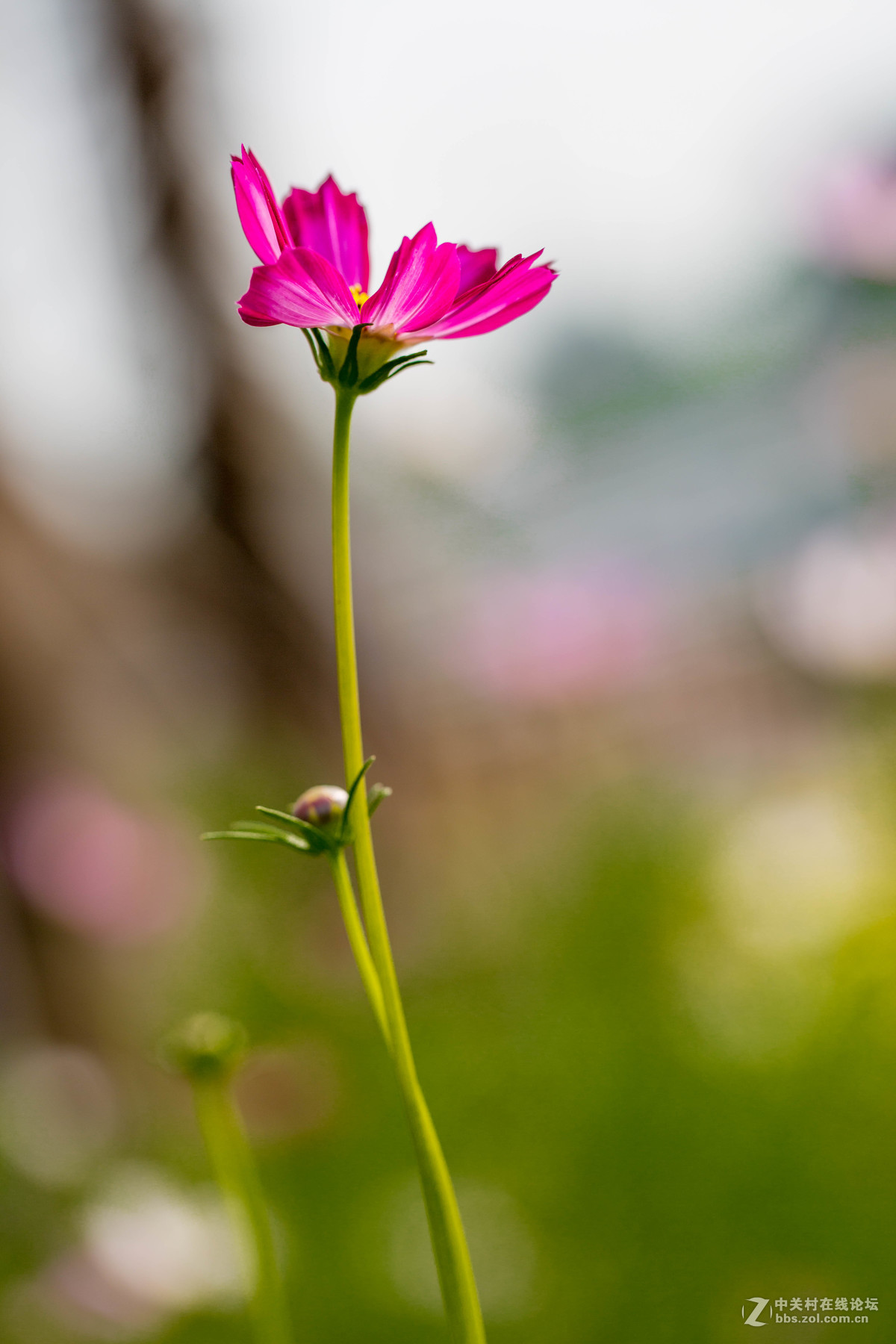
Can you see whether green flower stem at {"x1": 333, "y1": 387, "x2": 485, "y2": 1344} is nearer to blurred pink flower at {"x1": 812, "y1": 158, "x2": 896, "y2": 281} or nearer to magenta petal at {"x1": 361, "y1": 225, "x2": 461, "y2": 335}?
magenta petal at {"x1": 361, "y1": 225, "x2": 461, "y2": 335}

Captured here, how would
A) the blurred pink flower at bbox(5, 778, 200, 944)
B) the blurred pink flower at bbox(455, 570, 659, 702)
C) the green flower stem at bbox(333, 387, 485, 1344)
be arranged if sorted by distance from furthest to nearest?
the blurred pink flower at bbox(455, 570, 659, 702) < the blurred pink flower at bbox(5, 778, 200, 944) < the green flower stem at bbox(333, 387, 485, 1344)

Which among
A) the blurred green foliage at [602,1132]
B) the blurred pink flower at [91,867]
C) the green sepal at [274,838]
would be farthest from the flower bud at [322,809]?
the blurred pink flower at [91,867]

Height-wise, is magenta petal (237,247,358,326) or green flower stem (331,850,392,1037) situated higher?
magenta petal (237,247,358,326)

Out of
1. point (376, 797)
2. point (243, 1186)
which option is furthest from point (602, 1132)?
point (376, 797)

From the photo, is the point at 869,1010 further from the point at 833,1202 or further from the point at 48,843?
the point at 48,843

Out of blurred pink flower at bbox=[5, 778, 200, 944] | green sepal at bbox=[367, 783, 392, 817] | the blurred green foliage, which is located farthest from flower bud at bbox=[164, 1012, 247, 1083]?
blurred pink flower at bbox=[5, 778, 200, 944]

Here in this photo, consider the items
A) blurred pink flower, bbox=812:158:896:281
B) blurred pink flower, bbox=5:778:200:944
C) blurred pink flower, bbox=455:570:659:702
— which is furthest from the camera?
blurred pink flower, bbox=455:570:659:702

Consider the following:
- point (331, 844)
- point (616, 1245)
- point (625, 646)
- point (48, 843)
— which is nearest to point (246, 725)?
point (48, 843)
